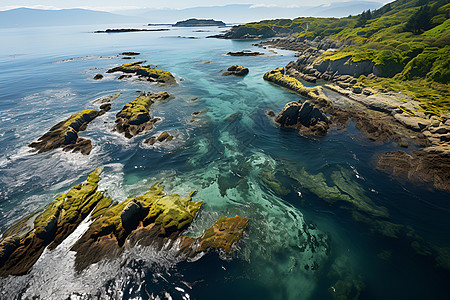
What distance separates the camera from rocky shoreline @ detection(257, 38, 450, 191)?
1886 centimetres

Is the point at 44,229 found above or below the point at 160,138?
below

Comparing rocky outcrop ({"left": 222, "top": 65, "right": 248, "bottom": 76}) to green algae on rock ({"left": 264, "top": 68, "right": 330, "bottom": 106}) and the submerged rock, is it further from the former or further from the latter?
the submerged rock

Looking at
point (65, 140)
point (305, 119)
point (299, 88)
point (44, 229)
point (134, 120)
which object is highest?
point (299, 88)

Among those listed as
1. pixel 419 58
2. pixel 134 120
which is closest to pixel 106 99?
pixel 134 120

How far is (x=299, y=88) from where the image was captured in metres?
42.4

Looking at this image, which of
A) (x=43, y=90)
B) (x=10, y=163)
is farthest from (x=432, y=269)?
(x=43, y=90)

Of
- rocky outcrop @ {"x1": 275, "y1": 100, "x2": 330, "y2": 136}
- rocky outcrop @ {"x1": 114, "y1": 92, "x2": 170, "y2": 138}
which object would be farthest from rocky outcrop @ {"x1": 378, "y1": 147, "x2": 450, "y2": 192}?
rocky outcrop @ {"x1": 114, "y1": 92, "x2": 170, "y2": 138}

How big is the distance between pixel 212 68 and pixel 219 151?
51965mm

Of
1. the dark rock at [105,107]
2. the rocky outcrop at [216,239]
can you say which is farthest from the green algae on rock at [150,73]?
the rocky outcrop at [216,239]

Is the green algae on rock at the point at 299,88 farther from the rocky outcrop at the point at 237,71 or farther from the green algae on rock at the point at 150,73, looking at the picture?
the green algae on rock at the point at 150,73

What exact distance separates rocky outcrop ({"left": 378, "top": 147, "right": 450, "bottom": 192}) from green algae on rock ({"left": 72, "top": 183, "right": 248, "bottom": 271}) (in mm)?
17426

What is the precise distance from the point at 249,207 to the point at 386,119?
27.5 meters

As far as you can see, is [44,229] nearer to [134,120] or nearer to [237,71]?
[134,120]

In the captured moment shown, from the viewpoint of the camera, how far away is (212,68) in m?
66.0
